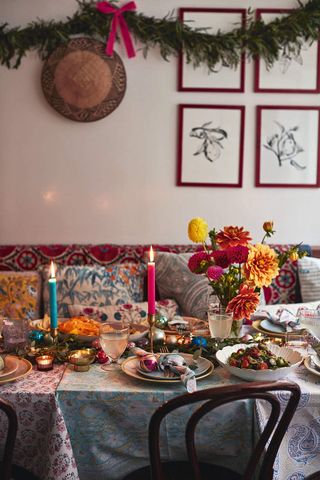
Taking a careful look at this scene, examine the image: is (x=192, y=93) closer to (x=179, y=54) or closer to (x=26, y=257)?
(x=179, y=54)

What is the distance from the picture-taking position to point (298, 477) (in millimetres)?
1382

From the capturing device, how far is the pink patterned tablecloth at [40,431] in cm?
128

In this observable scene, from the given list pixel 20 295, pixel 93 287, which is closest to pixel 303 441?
pixel 93 287

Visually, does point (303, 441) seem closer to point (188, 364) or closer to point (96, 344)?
point (188, 364)

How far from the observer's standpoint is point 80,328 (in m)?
1.82

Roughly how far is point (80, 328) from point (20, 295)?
0.97 meters

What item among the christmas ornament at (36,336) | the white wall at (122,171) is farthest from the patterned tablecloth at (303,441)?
the white wall at (122,171)

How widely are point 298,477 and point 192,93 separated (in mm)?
2286

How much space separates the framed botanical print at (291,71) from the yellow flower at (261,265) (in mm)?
1795

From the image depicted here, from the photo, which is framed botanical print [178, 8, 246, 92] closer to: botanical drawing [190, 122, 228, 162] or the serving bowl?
botanical drawing [190, 122, 228, 162]

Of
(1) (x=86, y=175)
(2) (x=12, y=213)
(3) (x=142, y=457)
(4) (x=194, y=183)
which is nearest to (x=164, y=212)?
(4) (x=194, y=183)

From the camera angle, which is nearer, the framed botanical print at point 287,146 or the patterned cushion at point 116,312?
the patterned cushion at point 116,312

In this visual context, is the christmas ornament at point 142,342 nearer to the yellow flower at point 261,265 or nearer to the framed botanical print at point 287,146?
the yellow flower at point 261,265

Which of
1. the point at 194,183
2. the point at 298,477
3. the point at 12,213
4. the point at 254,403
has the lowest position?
the point at 298,477
